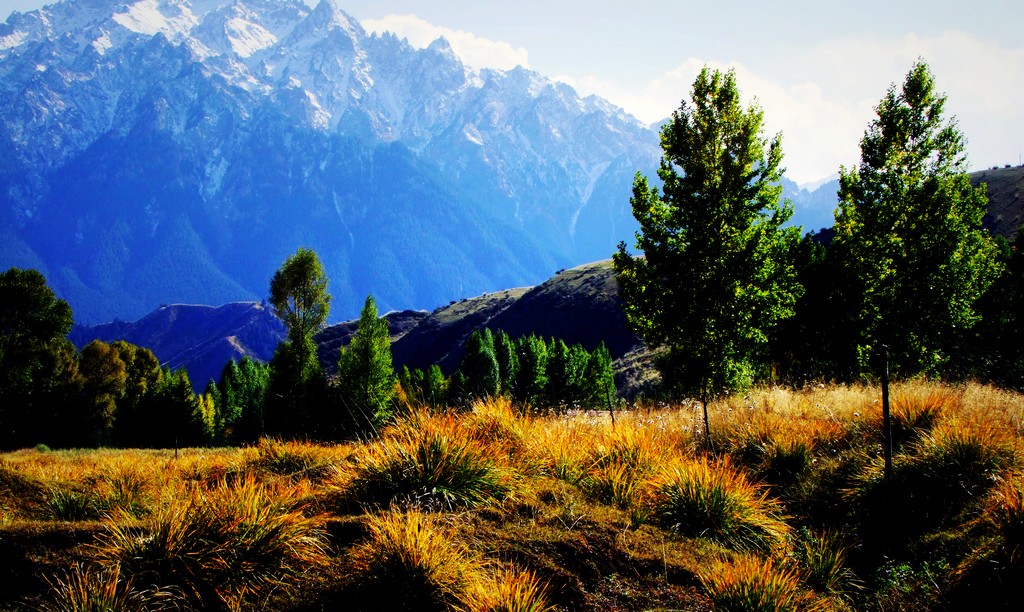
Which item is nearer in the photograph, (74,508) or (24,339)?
(74,508)

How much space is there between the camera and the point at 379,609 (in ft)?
14.2

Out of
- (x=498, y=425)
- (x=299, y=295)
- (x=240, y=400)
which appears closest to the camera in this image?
(x=498, y=425)

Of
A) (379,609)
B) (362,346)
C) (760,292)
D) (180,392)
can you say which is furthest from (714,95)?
(180,392)

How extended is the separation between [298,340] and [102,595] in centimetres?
3478

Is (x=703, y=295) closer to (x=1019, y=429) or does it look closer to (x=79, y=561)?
(x=1019, y=429)

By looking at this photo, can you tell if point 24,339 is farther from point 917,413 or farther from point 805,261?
point 805,261

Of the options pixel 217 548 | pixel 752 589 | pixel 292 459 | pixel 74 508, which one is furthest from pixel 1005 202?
pixel 74 508

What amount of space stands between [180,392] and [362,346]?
26.0m

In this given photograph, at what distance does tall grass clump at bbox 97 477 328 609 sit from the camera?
179 inches

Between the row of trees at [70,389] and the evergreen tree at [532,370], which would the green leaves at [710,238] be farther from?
the evergreen tree at [532,370]

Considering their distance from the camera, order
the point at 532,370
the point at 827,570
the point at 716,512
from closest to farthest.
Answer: the point at 827,570 → the point at 716,512 → the point at 532,370

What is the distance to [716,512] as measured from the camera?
19.8 feet

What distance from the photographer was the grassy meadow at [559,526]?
4535mm

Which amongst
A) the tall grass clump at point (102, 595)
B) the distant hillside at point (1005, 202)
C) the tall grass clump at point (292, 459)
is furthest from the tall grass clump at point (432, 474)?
the distant hillside at point (1005, 202)
